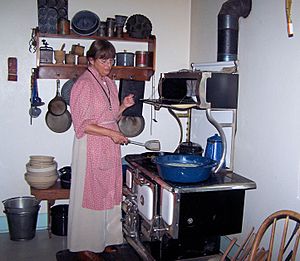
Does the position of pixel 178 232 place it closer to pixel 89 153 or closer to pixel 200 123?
pixel 89 153

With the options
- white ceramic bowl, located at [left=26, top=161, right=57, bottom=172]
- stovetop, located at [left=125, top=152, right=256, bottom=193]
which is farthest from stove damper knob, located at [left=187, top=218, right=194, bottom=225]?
white ceramic bowl, located at [left=26, top=161, right=57, bottom=172]

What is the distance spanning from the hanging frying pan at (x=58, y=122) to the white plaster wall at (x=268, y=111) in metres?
1.41

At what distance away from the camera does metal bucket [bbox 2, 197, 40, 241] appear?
299 centimetres

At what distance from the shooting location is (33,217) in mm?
3047

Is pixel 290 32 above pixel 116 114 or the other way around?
above

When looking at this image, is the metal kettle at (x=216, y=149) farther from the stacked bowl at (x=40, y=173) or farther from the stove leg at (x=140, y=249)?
the stacked bowl at (x=40, y=173)

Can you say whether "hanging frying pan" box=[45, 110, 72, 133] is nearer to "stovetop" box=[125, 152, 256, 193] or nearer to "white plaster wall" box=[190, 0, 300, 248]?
"stovetop" box=[125, 152, 256, 193]

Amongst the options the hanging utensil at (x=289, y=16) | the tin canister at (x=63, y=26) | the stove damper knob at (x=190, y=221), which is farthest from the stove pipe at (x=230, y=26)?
the tin canister at (x=63, y=26)

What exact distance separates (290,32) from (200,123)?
1.07 m

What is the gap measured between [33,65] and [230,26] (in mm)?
1593

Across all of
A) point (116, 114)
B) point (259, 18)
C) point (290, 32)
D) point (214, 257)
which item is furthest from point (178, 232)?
point (259, 18)

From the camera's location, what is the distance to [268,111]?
7.39ft

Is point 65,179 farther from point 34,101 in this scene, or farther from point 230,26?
point 230,26

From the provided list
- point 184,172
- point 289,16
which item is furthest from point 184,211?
point 289,16
